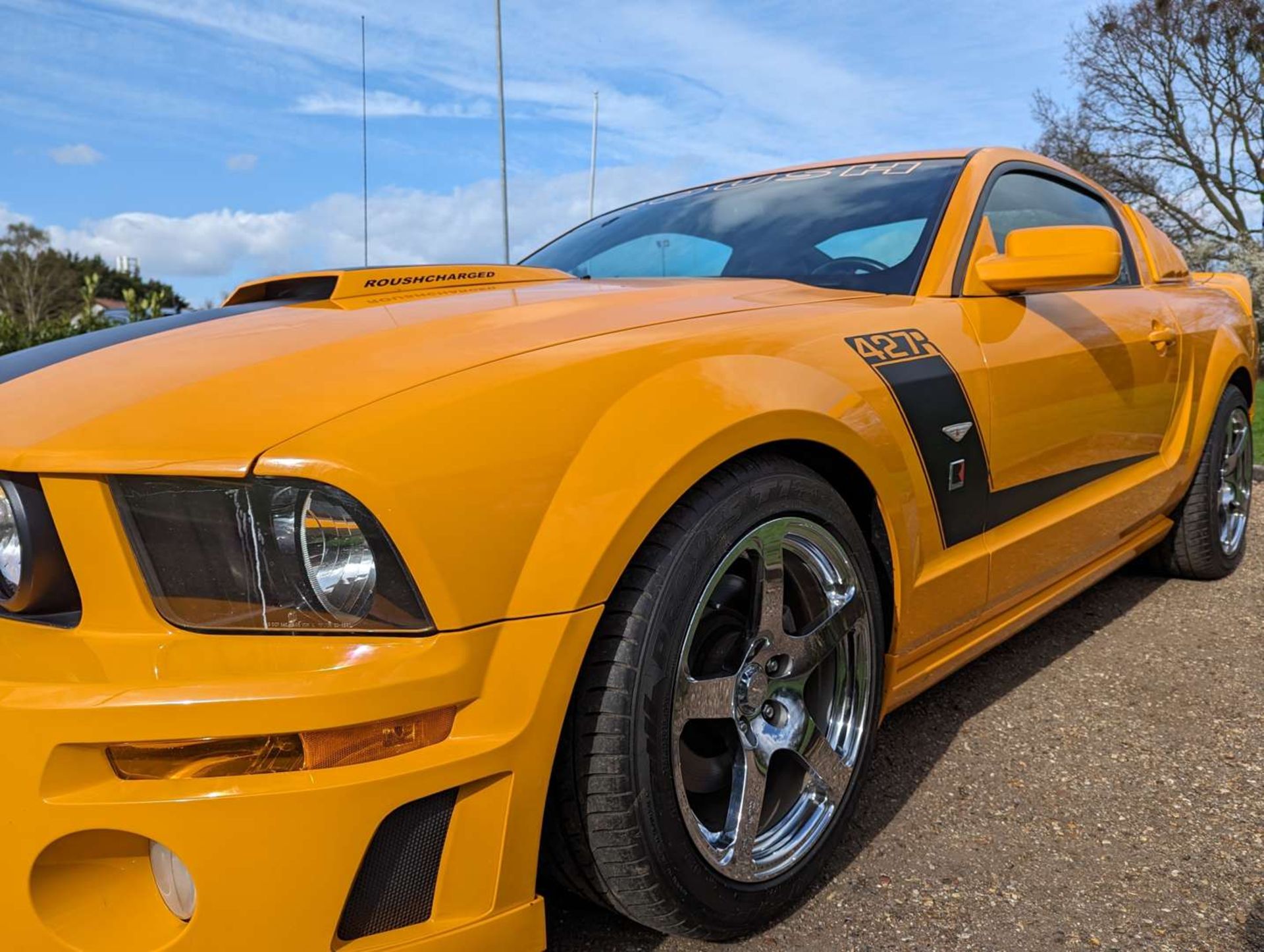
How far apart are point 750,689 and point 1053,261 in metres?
1.22

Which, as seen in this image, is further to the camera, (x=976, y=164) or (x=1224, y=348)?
(x=1224, y=348)

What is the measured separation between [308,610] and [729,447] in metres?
0.64

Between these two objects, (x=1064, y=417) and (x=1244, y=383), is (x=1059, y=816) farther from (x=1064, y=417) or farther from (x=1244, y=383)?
(x=1244, y=383)

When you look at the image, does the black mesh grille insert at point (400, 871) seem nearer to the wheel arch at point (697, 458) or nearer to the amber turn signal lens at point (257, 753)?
the amber turn signal lens at point (257, 753)

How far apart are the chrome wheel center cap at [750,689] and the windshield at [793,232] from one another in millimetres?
977

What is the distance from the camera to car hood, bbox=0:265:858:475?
1.15 meters

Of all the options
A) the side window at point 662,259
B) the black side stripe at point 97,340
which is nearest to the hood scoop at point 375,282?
the black side stripe at point 97,340

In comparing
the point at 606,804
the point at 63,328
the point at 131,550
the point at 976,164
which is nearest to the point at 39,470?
the point at 131,550

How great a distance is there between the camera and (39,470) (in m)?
1.13

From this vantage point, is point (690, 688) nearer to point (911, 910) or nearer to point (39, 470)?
point (911, 910)

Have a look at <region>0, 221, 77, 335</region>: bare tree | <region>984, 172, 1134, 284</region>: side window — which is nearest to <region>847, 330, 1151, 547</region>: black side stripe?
<region>984, 172, 1134, 284</region>: side window

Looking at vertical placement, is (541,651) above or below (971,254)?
below

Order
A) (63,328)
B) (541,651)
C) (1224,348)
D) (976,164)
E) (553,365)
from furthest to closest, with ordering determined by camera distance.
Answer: (63,328), (1224,348), (976,164), (553,365), (541,651)

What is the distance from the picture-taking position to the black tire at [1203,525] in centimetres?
344
